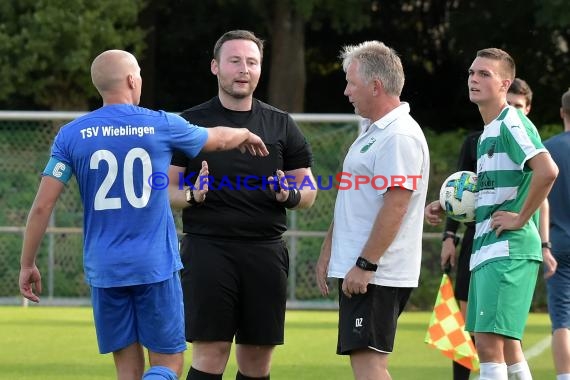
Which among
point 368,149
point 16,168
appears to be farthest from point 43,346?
point 368,149

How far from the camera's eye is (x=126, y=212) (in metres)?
6.14

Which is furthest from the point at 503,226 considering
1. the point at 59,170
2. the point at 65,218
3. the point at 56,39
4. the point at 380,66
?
the point at 56,39

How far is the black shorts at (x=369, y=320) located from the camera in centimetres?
613

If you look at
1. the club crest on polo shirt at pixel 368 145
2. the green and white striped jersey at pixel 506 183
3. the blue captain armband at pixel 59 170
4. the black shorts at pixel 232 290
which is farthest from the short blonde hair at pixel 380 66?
the blue captain armband at pixel 59 170

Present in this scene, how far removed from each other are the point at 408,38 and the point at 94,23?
8796 mm

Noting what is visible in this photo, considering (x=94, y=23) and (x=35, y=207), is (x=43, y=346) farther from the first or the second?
(x=94, y=23)

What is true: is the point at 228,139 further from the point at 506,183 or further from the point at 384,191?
the point at 506,183

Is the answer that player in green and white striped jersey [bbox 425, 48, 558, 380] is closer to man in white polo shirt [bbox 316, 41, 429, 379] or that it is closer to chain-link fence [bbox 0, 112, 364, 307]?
man in white polo shirt [bbox 316, 41, 429, 379]

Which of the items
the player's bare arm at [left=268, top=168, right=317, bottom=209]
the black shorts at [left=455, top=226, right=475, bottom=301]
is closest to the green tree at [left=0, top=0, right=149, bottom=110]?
the black shorts at [left=455, top=226, right=475, bottom=301]

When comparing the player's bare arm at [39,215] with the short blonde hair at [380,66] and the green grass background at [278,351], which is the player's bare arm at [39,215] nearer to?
the short blonde hair at [380,66]

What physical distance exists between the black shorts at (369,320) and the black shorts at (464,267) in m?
2.38

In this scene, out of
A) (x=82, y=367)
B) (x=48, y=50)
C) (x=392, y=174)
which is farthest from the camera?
(x=48, y=50)

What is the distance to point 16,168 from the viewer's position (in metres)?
15.9

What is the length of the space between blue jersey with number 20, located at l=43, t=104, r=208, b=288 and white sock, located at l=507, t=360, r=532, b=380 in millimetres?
2102
